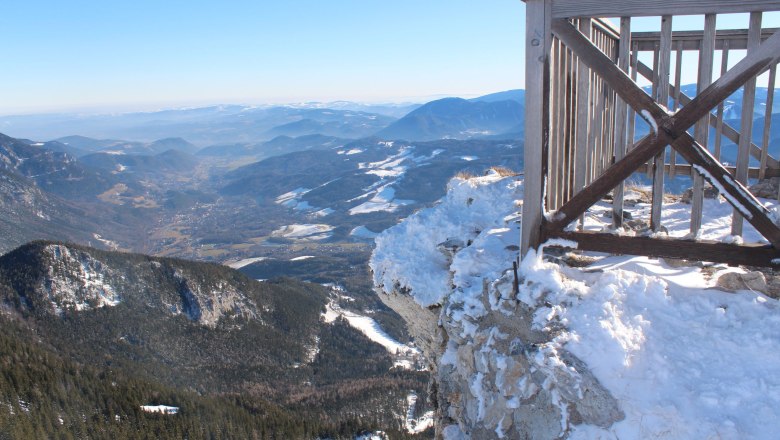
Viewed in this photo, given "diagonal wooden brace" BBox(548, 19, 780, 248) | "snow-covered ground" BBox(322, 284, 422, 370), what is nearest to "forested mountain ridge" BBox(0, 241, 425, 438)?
"snow-covered ground" BBox(322, 284, 422, 370)

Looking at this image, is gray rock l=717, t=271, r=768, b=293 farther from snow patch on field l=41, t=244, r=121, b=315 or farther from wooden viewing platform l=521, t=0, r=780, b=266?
snow patch on field l=41, t=244, r=121, b=315

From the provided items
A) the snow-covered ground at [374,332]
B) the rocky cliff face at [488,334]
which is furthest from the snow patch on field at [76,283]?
the rocky cliff face at [488,334]

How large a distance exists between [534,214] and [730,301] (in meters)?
2.13

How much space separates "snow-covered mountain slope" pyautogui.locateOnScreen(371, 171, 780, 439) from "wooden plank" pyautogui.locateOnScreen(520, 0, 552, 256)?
2.78 ft

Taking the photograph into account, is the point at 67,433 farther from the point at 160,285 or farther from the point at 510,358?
the point at 510,358

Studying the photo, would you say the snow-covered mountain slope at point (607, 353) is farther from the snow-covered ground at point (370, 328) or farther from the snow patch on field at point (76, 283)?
the snow patch on field at point (76, 283)

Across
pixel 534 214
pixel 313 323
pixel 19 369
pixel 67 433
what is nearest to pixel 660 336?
pixel 534 214

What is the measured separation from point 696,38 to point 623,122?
309cm

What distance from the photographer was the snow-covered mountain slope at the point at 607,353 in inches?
184

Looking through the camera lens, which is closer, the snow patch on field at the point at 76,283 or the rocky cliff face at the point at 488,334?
the rocky cliff face at the point at 488,334

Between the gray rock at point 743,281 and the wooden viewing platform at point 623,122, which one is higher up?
the wooden viewing platform at point 623,122

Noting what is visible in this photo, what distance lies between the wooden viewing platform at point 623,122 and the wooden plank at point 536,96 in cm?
1

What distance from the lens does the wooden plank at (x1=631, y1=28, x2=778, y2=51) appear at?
24.4 feet

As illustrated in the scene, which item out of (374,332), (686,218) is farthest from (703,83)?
(374,332)
